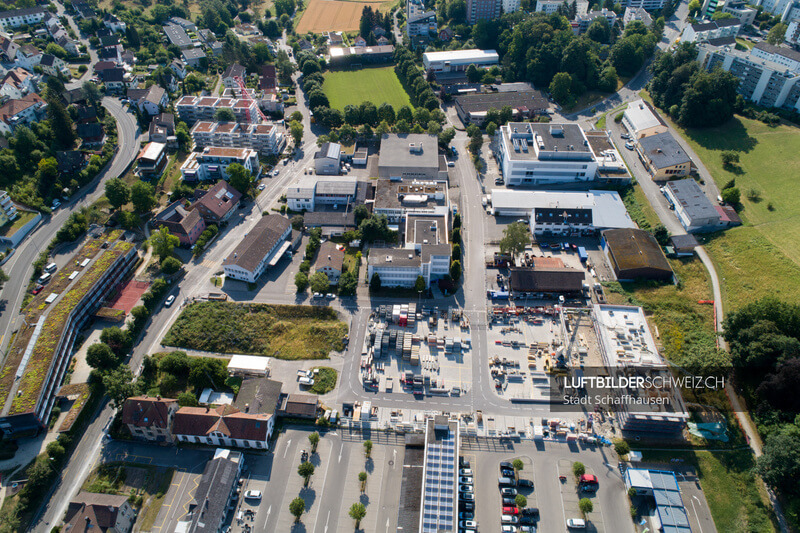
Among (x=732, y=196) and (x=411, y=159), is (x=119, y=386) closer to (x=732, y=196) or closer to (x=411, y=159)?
(x=411, y=159)

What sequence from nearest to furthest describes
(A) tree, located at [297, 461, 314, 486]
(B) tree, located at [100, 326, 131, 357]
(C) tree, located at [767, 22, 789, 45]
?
(A) tree, located at [297, 461, 314, 486] < (B) tree, located at [100, 326, 131, 357] < (C) tree, located at [767, 22, 789, 45]

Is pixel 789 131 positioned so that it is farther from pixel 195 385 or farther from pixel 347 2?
pixel 347 2

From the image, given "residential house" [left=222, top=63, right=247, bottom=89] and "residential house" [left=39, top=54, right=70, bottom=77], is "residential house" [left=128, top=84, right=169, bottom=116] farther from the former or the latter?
"residential house" [left=39, top=54, right=70, bottom=77]

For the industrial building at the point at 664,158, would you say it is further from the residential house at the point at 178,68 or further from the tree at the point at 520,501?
the residential house at the point at 178,68

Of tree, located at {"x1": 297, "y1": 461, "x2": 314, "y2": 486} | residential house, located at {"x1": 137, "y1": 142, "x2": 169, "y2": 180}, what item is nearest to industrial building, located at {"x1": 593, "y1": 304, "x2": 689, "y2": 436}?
tree, located at {"x1": 297, "y1": 461, "x2": 314, "y2": 486}

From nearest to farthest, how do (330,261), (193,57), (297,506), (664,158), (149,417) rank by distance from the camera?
(297,506) → (149,417) → (330,261) → (664,158) → (193,57)

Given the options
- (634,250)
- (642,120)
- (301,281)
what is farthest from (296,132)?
(642,120)
